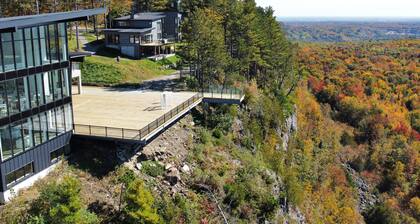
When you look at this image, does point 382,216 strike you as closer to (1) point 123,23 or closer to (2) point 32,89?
(1) point 123,23

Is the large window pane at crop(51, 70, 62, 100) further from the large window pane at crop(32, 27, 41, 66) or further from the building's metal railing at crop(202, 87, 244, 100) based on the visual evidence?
the building's metal railing at crop(202, 87, 244, 100)

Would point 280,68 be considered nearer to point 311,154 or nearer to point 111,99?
point 311,154

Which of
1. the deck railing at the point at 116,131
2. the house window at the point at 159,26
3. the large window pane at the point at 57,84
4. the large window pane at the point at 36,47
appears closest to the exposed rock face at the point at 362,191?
the house window at the point at 159,26

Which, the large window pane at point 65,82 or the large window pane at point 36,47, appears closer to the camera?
the large window pane at point 36,47

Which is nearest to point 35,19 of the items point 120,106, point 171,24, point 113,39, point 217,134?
point 120,106

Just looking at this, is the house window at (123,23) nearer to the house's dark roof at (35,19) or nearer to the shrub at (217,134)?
the shrub at (217,134)

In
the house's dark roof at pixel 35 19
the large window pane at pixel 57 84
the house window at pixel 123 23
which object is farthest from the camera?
the house window at pixel 123 23

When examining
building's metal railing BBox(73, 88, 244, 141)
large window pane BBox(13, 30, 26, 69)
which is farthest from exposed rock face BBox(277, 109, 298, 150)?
large window pane BBox(13, 30, 26, 69)
